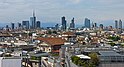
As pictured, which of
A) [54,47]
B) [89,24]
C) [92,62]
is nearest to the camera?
[92,62]

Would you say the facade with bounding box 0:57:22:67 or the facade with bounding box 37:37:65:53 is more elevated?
the facade with bounding box 0:57:22:67

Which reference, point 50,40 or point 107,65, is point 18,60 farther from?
point 50,40

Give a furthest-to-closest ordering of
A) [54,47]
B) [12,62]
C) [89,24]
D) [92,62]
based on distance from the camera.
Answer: [89,24]
[54,47]
[92,62]
[12,62]

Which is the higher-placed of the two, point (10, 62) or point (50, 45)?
point (10, 62)

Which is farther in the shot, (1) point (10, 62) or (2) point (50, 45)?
(2) point (50, 45)

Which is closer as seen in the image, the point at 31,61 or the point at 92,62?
the point at 92,62

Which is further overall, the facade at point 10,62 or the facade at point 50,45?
the facade at point 50,45

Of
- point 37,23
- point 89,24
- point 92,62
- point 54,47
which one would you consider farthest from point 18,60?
point 89,24

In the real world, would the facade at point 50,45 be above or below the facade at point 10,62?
below

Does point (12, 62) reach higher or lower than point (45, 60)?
higher

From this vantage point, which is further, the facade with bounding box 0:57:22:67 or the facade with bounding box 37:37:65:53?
the facade with bounding box 37:37:65:53

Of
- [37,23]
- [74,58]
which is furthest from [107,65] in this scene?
[37,23]
